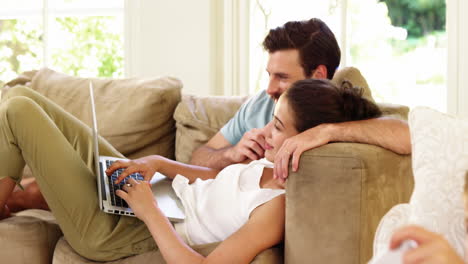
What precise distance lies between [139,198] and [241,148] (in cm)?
48

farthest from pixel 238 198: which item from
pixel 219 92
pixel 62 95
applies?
pixel 219 92

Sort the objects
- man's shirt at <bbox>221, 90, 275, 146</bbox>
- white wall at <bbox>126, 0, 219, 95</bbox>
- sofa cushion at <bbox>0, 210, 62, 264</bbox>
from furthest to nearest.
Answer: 1. white wall at <bbox>126, 0, 219, 95</bbox>
2. man's shirt at <bbox>221, 90, 275, 146</bbox>
3. sofa cushion at <bbox>0, 210, 62, 264</bbox>

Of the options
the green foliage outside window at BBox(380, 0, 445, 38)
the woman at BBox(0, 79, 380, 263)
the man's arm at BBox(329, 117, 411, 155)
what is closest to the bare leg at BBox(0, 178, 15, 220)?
the woman at BBox(0, 79, 380, 263)

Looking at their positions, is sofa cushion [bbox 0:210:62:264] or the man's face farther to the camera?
the man's face

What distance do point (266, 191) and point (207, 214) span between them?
0.20 metres

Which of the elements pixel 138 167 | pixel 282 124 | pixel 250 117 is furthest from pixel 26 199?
pixel 282 124

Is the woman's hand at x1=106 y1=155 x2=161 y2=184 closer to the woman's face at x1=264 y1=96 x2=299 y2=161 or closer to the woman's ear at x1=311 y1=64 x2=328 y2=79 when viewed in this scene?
the woman's face at x1=264 y1=96 x2=299 y2=161

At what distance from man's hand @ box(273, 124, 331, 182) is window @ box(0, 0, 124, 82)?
103 inches

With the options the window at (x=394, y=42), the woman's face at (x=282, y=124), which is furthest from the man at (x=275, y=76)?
the window at (x=394, y=42)

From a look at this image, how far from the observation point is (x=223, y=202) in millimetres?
1750

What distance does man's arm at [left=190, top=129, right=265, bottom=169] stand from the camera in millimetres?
2043

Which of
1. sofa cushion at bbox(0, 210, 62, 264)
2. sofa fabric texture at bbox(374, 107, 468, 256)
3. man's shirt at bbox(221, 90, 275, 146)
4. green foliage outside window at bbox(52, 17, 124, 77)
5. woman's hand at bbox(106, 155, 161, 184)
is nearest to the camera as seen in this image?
sofa fabric texture at bbox(374, 107, 468, 256)

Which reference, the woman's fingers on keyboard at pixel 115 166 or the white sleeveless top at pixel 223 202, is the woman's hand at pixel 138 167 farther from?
the white sleeveless top at pixel 223 202

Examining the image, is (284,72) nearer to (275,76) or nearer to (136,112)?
(275,76)
